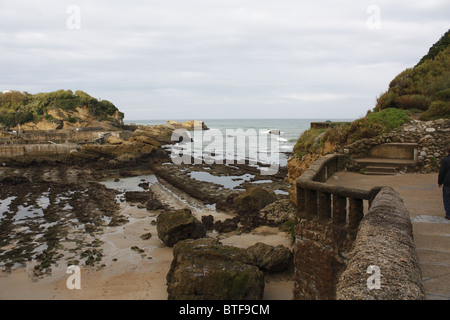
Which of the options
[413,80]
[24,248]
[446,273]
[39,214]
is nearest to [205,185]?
[39,214]

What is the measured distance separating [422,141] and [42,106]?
8079 centimetres

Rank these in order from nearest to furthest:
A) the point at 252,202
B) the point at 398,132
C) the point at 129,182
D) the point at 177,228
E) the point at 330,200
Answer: the point at 330,200 < the point at 398,132 < the point at 177,228 < the point at 252,202 < the point at 129,182

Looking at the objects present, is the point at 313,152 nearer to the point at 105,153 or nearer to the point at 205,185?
the point at 205,185

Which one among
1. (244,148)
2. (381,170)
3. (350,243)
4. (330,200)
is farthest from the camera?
(244,148)

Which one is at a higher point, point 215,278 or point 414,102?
point 414,102

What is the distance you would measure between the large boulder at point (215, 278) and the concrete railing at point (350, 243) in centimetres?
189

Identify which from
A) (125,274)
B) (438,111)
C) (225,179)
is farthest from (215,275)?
(225,179)

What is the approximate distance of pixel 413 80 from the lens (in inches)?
630

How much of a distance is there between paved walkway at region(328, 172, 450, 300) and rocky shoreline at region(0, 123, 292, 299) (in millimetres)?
3988

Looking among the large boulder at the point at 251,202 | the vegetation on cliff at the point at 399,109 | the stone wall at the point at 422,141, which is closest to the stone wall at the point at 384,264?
the stone wall at the point at 422,141

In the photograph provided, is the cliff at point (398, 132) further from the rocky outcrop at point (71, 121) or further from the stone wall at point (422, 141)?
the rocky outcrop at point (71, 121)

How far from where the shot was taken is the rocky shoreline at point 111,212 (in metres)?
12.0

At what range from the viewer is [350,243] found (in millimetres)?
5297

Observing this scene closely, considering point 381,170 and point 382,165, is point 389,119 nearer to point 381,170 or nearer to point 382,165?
point 382,165
